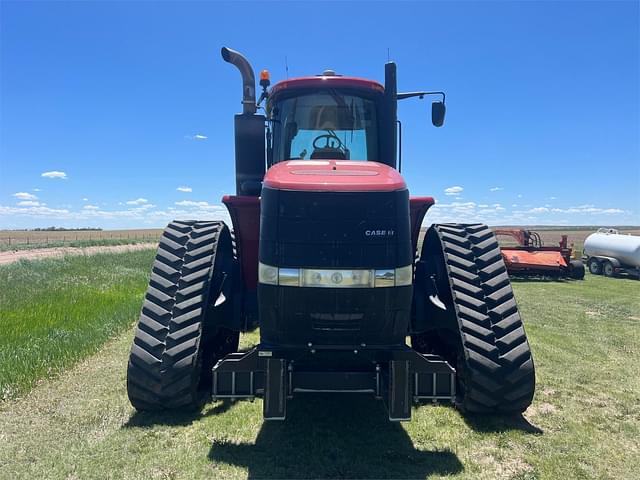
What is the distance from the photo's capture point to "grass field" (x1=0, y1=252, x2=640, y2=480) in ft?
11.5

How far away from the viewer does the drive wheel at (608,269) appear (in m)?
20.9

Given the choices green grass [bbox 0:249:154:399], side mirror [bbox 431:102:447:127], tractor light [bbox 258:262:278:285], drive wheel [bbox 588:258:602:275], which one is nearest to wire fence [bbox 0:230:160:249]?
green grass [bbox 0:249:154:399]

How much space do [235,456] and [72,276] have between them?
40.9 feet

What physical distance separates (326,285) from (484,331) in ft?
5.29

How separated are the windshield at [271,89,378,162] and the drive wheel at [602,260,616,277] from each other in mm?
20210

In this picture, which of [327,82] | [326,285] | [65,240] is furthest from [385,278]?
[65,240]

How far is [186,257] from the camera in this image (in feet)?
15.0

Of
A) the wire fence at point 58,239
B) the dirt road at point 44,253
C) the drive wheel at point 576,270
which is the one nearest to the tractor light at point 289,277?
the drive wheel at point 576,270

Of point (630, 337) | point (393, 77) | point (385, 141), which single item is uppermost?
point (393, 77)

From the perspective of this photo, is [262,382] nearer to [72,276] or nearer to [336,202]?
[336,202]

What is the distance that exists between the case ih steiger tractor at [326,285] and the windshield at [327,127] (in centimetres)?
1

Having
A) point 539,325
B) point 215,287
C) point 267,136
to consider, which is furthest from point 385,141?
point 539,325

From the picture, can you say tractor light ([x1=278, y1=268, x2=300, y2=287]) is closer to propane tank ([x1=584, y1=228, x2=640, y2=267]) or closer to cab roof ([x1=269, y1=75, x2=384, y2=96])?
cab roof ([x1=269, y1=75, x2=384, y2=96])

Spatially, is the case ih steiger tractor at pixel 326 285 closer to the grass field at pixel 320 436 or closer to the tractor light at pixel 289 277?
the tractor light at pixel 289 277
